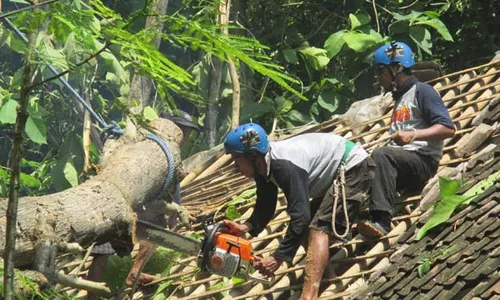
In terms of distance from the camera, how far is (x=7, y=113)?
1055 centimetres

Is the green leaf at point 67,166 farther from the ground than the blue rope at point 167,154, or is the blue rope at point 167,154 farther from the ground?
the blue rope at point 167,154

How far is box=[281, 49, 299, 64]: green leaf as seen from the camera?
13391 millimetres

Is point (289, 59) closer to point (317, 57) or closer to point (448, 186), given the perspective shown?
point (317, 57)

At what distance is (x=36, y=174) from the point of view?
1645 cm

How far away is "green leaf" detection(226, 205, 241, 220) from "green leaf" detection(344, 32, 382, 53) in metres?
3.52

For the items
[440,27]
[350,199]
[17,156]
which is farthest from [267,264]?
[440,27]

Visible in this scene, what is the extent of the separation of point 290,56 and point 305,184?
637 centimetres

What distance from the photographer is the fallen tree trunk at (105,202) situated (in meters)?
6.25

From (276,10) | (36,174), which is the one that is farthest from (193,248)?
(36,174)

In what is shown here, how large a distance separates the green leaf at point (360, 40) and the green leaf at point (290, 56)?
1.08 metres

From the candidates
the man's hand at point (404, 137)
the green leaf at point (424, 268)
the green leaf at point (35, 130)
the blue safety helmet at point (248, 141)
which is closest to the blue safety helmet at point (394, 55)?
the man's hand at point (404, 137)

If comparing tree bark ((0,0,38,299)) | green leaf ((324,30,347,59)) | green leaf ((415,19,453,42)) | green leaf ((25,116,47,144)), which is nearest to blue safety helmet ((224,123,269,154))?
tree bark ((0,0,38,299))

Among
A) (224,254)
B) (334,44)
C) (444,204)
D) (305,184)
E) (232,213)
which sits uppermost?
(334,44)

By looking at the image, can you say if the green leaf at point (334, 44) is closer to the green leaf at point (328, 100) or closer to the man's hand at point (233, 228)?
the green leaf at point (328, 100)
